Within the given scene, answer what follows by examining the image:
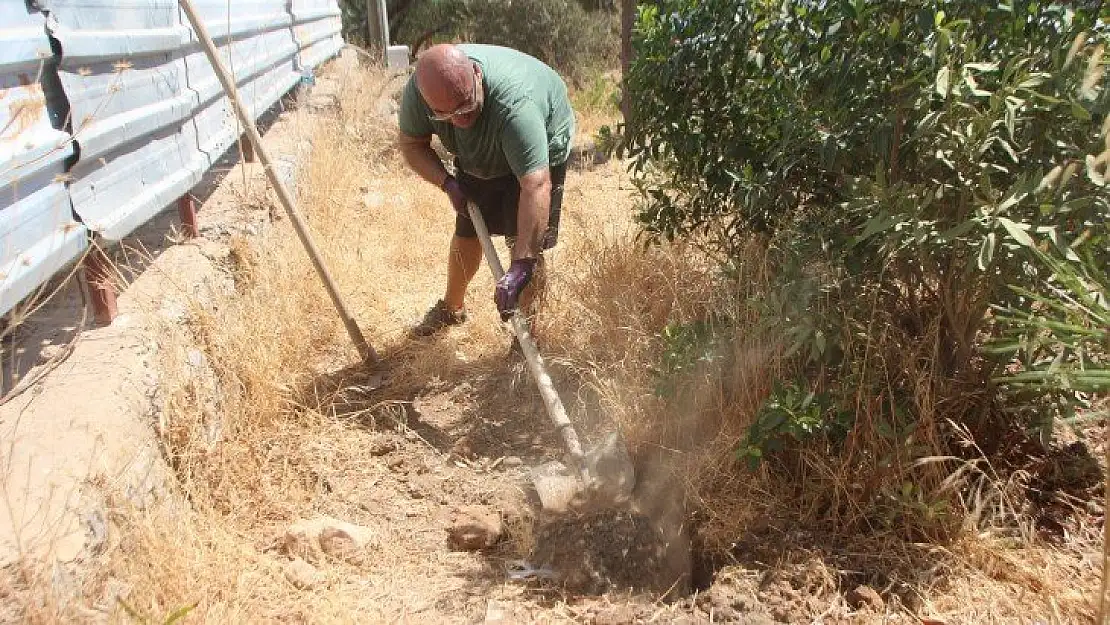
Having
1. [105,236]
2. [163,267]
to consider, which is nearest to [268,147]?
[163,267]

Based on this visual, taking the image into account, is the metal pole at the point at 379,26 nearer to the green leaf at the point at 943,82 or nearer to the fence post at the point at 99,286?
the fence post at the point at 99,286

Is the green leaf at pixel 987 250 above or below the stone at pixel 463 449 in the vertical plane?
above

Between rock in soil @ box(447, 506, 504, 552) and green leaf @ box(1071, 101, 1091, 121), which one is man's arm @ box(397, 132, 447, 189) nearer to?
rock in soil @ box(447, 506, 504, 552)

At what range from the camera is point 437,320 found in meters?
4.29

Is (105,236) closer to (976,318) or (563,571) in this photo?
(563,571)

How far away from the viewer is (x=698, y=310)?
10.8ft

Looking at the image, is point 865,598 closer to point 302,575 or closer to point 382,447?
point 302,575

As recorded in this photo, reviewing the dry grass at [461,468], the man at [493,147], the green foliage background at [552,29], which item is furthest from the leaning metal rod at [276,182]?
the green foliage background at [552,29]

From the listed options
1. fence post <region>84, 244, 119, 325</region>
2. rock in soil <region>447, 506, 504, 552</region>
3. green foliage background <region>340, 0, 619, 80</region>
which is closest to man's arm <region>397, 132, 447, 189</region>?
fence post <region>84, 244, 119, 325</region>

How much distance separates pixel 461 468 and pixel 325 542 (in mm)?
721

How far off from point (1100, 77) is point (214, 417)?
2.94 metres

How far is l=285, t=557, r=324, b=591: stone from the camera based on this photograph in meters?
2.52

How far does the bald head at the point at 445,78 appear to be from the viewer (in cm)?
311

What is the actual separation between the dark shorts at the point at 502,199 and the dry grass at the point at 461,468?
34 centimetres
